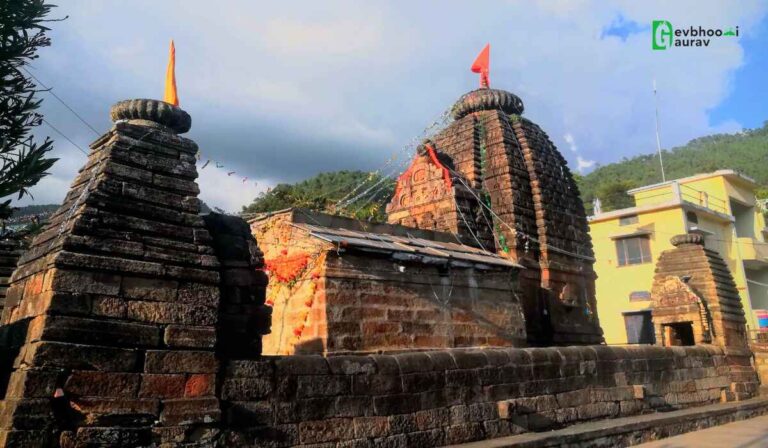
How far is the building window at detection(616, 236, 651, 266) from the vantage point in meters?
28.0

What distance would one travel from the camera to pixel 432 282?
9.38m

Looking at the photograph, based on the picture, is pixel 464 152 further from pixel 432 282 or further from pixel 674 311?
pixel 674 311

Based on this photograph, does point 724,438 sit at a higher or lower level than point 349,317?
lower

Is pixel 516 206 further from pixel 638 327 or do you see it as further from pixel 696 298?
pixel 638 327


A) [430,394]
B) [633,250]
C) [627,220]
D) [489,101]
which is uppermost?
[627,220]

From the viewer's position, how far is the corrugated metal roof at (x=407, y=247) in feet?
28.2

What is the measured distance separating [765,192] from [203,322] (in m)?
47.6

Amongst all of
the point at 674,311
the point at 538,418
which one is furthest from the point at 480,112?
the point at 538,418

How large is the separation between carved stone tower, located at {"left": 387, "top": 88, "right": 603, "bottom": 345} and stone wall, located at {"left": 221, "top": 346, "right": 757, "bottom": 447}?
2.44m

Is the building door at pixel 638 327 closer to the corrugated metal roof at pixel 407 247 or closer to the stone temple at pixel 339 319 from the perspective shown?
the stone temple at pixel 339 319

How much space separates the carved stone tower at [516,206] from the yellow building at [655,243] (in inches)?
620

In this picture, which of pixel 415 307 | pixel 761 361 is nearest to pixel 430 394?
pixel 415 307

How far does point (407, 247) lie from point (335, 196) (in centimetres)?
1465

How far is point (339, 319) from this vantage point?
26.5ft
